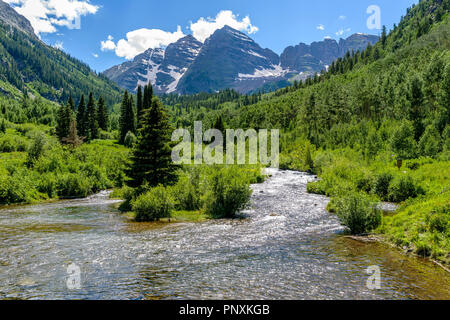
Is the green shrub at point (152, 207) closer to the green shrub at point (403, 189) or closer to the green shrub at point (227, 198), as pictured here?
the green shrub at point (227, 198)

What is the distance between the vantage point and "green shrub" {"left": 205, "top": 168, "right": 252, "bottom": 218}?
84.4ft

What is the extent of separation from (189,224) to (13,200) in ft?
75.3

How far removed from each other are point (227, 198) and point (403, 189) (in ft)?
60.4

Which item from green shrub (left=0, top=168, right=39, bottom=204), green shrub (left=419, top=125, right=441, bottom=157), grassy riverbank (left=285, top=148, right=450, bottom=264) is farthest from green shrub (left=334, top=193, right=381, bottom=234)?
green shrub (left=419, top=125, right=441, bottom=157)

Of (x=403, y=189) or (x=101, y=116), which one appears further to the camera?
(x=101, y=116)

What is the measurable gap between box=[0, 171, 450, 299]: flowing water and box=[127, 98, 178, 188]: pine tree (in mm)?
7869

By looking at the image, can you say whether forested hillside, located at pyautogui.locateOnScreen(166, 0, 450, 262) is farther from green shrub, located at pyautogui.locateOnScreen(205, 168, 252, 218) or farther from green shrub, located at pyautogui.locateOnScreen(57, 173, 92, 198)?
green shrub, located at pyautogui.locateOnScreen(57, 173, 92, 198)


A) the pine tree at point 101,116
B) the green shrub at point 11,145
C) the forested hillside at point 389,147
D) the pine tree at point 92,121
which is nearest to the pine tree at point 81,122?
the pine tree at point 92,121

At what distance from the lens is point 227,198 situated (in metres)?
25.9

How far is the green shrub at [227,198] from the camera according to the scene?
2572 cm

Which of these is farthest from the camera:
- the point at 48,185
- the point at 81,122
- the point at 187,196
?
the point at 81,122

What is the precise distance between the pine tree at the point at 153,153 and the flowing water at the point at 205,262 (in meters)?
7.87

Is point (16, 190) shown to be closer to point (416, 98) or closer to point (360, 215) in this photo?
point (360, 215)

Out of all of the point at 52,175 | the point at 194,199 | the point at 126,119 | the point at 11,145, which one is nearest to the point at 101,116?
the point at 126,119
